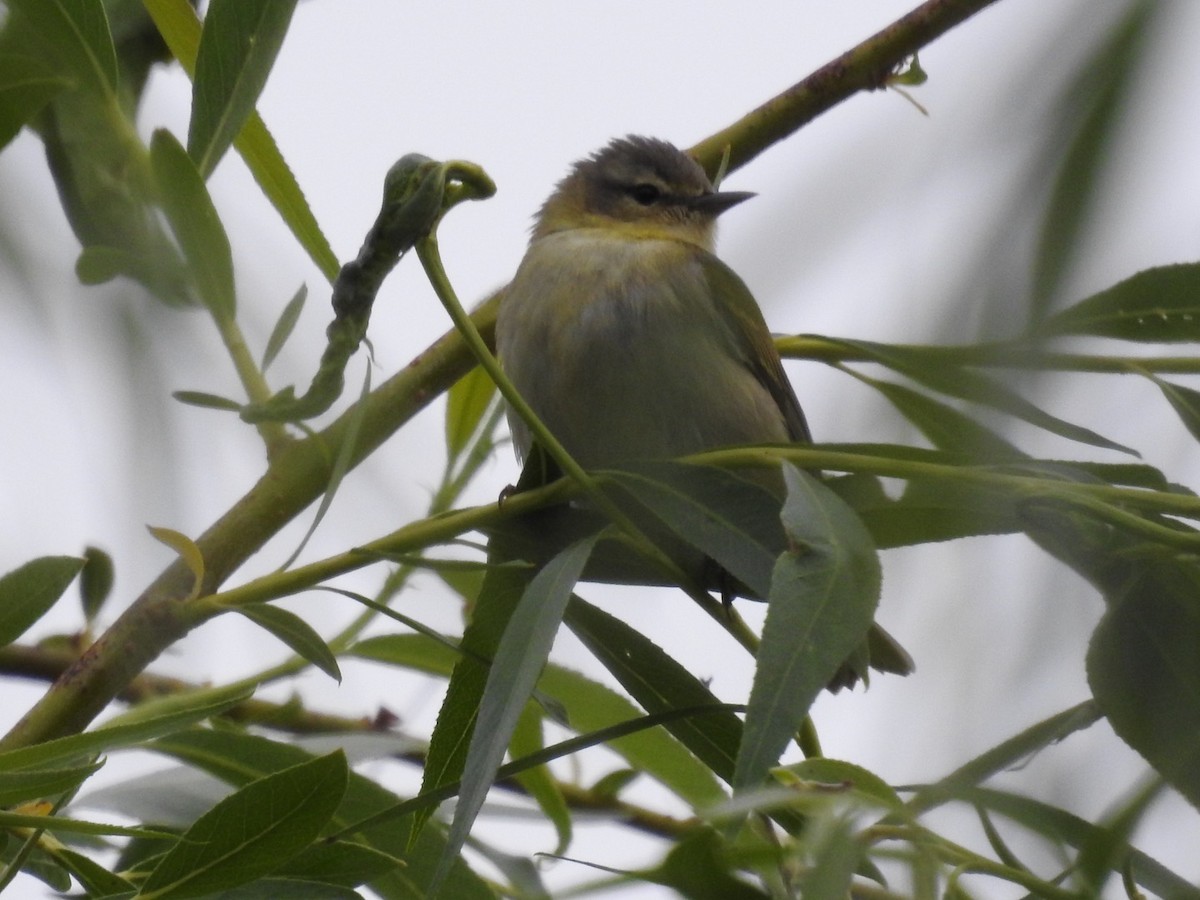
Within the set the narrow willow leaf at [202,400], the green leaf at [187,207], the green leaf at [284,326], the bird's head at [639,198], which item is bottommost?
the narrow willow leaf at [202,400]

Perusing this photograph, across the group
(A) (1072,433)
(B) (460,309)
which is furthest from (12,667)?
(A) (1072,433)

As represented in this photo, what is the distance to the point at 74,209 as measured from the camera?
796 mm

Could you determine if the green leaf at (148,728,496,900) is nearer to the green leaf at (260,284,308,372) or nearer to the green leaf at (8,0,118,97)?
Result: the green leaf at (8,0,118,97)

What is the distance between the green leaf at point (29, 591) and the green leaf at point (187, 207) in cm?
54

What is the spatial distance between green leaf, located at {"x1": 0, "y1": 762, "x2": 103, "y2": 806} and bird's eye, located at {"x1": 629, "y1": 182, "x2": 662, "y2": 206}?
287cm

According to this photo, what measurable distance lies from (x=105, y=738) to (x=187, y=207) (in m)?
0.54

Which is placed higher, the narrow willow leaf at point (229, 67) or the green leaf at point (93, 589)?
the narrow willow leaf at point (229, 67)

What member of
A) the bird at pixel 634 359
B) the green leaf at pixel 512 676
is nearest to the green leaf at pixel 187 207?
the green leaf at pixel 512 676

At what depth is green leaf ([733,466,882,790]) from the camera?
3.13ft

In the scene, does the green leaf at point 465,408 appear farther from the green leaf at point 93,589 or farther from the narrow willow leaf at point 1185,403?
the narrow willow leaf at point 1185,403

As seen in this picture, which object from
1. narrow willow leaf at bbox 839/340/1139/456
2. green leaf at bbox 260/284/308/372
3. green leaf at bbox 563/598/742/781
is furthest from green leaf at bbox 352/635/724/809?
narrow willow leaf at bbox 839/340/1139/456

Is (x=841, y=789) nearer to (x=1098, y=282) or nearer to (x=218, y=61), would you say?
(x=1098, y=282)

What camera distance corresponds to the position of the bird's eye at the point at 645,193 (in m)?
3.90

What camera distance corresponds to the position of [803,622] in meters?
1.05
